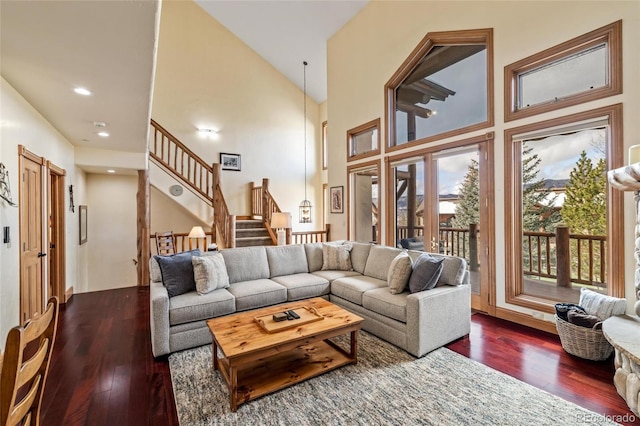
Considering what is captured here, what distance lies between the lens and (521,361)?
265cm

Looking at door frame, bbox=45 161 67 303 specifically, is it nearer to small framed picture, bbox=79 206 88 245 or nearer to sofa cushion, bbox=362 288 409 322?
small framed picture, bbox=79 206 88 245

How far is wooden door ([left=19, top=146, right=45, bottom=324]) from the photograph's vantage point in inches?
122

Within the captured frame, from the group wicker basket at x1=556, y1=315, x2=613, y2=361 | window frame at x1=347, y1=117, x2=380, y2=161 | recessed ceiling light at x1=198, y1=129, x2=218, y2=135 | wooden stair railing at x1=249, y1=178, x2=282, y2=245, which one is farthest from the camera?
recessed ceiling light at x1=198, y1=129, x2=218, y2=135

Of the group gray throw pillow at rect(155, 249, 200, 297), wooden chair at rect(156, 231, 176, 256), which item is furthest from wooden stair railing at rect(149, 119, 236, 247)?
gray throw pillow at rect(155, 249, 200, 297)

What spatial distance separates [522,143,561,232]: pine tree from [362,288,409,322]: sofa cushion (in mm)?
1878

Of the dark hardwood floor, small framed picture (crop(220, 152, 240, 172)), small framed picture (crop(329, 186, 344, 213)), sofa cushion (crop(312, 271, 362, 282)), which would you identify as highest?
small framed picture (crop(220, 152, 240, 172))

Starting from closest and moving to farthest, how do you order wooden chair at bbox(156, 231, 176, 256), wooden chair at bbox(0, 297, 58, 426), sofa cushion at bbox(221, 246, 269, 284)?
wooden chair at bbox(0, 297, 58, 426) < sofa cushion at bbox(221, 246, 269, 284) < wooden chair at bbox(156, 231, 176, 256)

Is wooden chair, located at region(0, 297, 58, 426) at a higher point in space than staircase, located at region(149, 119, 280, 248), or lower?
lower

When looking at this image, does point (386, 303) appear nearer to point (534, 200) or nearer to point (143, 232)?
point (534, 200)

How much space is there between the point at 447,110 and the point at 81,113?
15.6 ft

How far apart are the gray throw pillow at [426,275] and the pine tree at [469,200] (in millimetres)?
1427

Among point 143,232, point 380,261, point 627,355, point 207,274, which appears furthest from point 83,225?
point 627,355

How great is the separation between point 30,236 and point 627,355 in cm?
554

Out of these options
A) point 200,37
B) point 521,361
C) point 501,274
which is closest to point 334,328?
point 521,361
